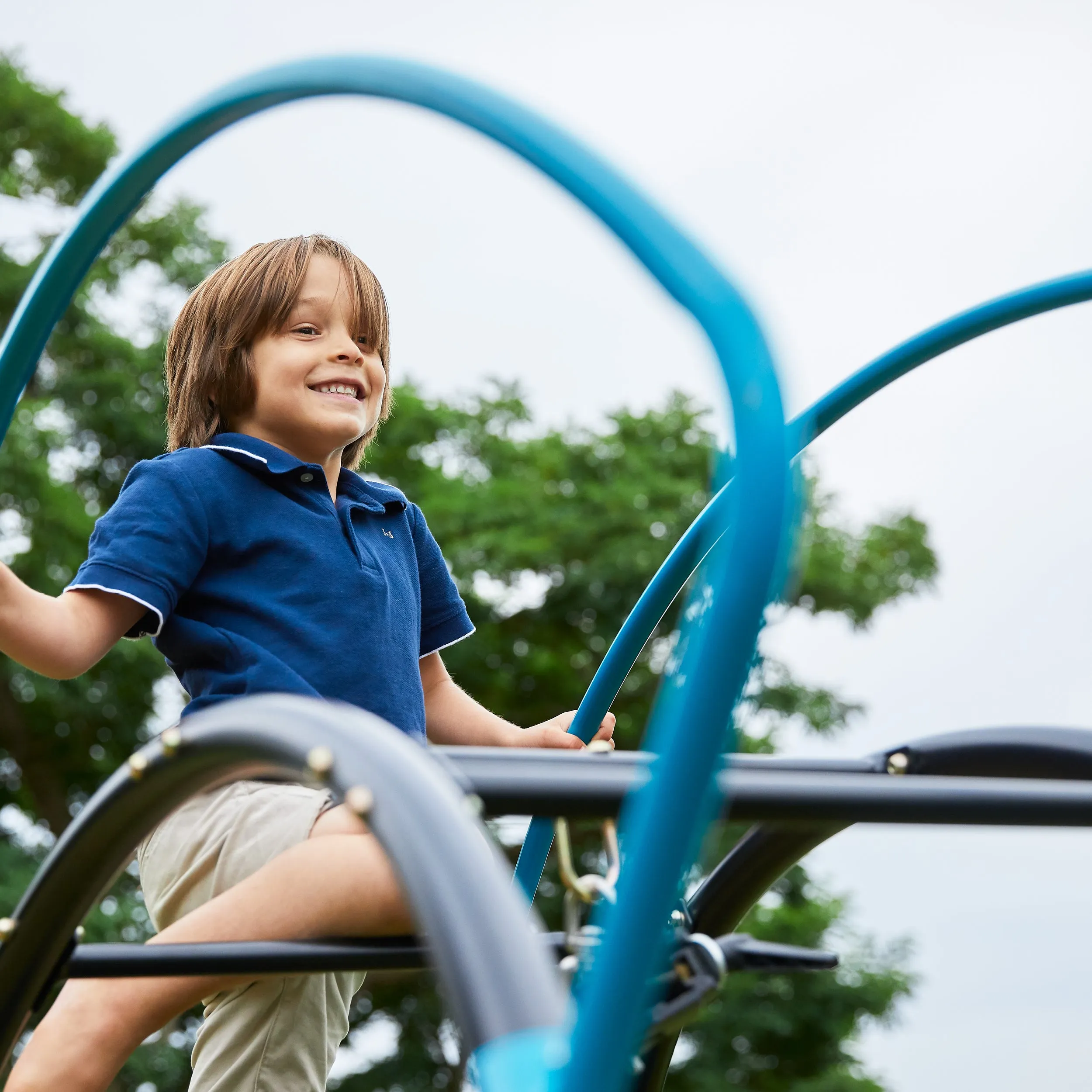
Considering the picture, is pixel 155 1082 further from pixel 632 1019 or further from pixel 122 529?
pixel 632 1019

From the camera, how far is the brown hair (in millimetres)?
1346

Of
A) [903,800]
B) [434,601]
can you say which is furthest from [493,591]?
[903,800]

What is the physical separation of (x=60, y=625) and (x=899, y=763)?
661mm

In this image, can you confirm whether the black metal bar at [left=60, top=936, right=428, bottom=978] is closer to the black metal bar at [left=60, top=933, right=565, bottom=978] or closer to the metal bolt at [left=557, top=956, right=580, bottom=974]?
the black metal bar at [left=60, top=933, right=565, bottom=978]

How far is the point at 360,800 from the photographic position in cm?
61

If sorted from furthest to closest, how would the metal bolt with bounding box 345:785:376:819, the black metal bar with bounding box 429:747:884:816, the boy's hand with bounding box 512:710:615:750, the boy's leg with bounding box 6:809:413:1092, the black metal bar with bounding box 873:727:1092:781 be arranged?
the boy's hand with bounding box 512:710:615:750 → the black metal bar with bounding box 873:727:1092:781 → the boy's leg with bounding box 6:809:413:1092 → the black metal bar with bounding box 429:747:884:816 → the metal bolt with bounding box 345:785:376:819

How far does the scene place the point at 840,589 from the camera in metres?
6.93

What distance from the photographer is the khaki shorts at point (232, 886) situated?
1118 millimetres

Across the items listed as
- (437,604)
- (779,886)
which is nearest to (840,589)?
(779,886)

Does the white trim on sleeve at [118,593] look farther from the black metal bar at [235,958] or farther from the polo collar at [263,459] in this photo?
the black metal bar at [235,958]

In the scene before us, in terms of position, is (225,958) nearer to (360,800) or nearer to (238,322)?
(360,800)

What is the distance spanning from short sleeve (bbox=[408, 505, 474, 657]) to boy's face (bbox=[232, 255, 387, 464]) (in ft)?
0.62

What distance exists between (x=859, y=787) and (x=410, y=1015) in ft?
21.2

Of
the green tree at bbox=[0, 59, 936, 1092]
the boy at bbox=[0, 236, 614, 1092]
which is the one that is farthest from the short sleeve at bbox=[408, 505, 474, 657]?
the green tree at bbox=[0, 59, 936, 1092]
